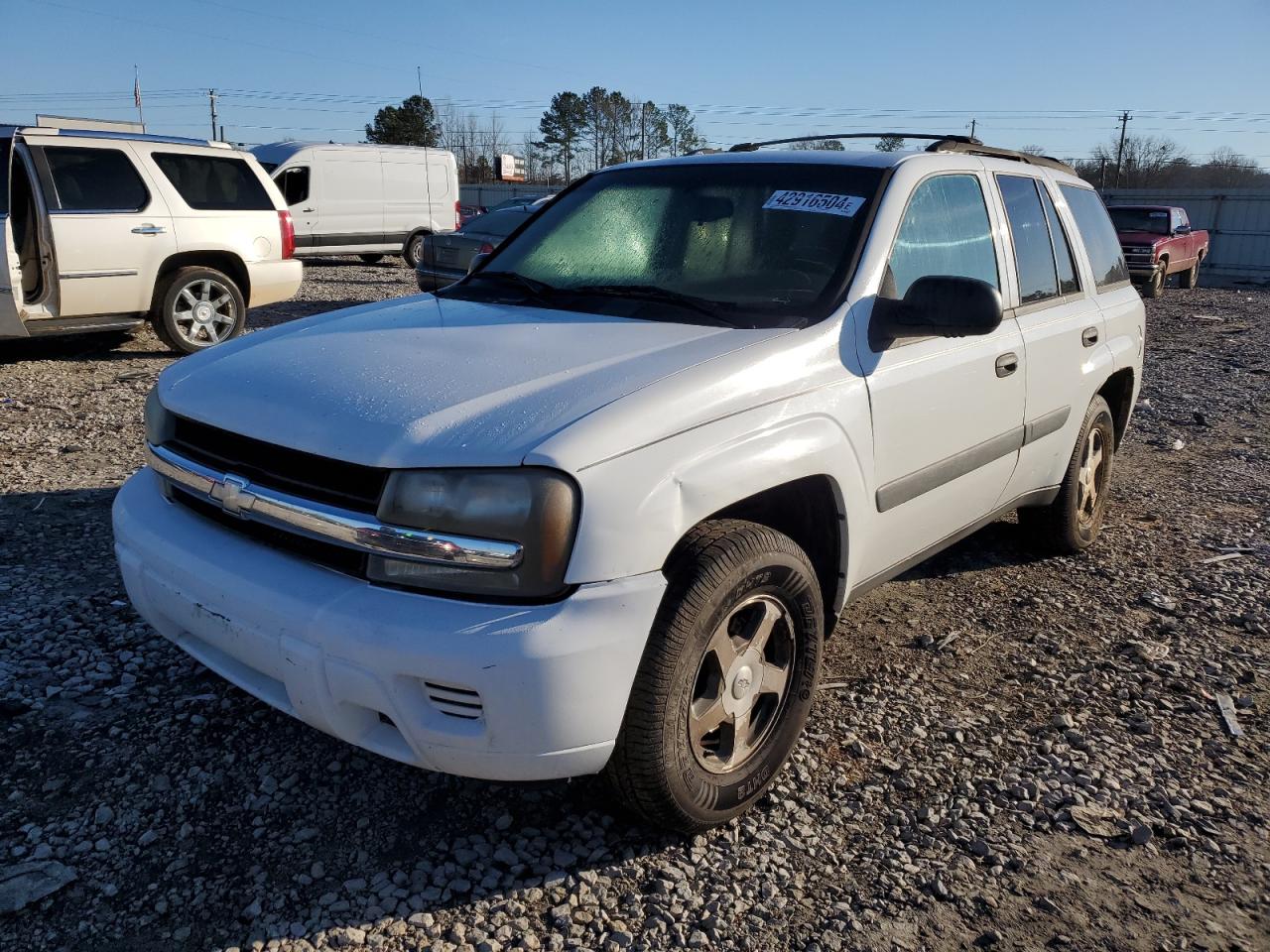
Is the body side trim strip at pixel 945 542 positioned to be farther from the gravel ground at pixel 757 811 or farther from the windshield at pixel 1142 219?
the windshield at pixel 1142 219

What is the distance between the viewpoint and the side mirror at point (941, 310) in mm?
2742

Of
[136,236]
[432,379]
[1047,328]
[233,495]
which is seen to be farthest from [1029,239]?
[136,236]

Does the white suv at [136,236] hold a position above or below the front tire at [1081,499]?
above

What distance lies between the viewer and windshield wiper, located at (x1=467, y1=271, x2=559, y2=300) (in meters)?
3.32

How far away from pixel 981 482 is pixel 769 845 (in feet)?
5.39

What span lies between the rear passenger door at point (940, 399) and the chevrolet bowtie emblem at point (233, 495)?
1708 mm

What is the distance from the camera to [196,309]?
348 inches

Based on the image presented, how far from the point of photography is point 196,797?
8.73ft

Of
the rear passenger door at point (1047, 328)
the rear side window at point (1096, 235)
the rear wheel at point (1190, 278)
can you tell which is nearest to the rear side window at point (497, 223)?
the rear side window at point (1096, 235)

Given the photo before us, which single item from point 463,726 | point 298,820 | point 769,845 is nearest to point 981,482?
point 769,845

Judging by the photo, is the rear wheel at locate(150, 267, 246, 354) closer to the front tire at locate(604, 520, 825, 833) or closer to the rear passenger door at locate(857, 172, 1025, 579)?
the rear passenger door at locate(857, 172, 1025, 579)

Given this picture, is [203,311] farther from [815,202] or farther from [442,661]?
[442,661]

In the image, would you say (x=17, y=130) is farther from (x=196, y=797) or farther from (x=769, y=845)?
(x=769, y=845)

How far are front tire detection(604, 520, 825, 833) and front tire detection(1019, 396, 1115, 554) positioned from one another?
214 centimetres
